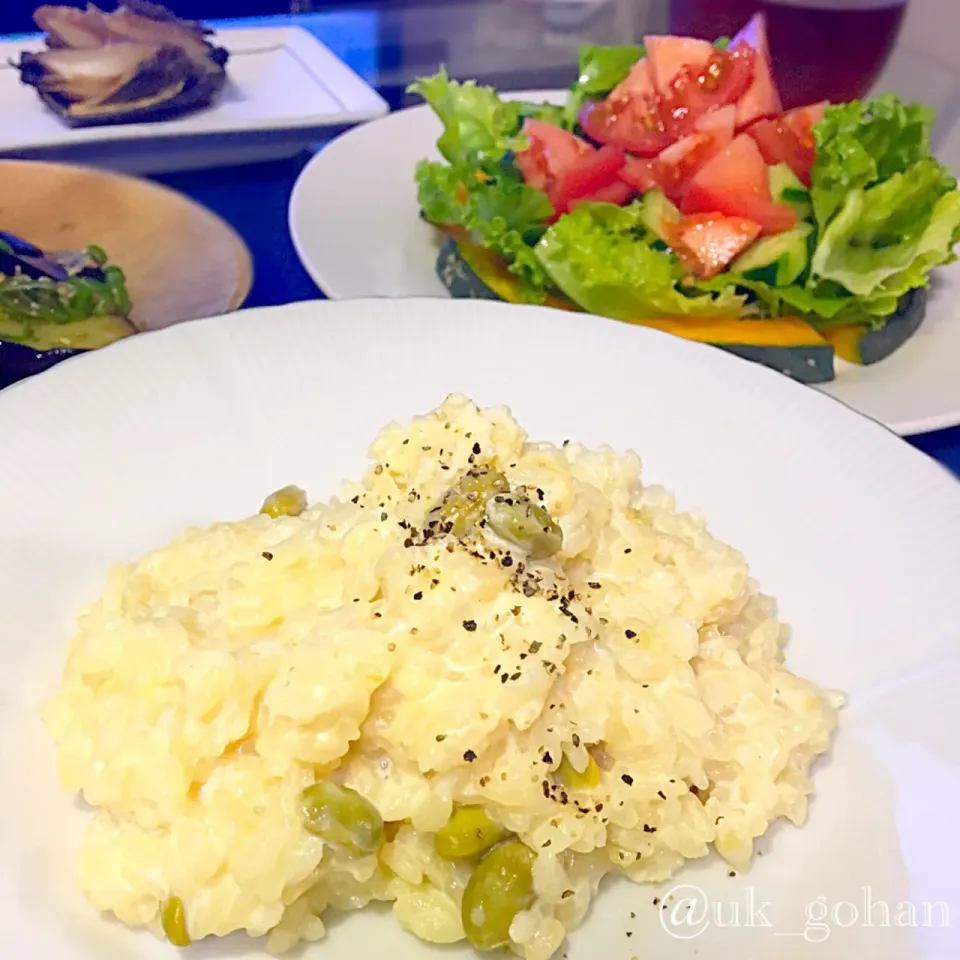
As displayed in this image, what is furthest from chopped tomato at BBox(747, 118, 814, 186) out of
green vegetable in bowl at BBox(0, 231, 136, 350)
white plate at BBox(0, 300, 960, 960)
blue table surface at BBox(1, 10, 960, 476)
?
green vegetable in bowl at BBox(0, 231, 136, 350)

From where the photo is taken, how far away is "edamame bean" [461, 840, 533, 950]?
1213 millimetres

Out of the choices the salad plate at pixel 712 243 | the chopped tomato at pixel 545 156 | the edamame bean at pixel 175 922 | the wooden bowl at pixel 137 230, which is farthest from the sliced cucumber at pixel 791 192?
the edamame bean at pixel 175 922

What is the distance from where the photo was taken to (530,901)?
1.24m

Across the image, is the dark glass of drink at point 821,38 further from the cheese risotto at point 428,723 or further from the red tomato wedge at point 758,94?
the cheese risotto at point 428,723

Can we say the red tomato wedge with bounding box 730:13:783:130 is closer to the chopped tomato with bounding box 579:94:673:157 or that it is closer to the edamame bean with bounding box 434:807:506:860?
the chopped tomato with bounding box 579:94:673:157

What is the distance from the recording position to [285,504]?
1.65 metres

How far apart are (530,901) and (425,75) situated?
386 cm

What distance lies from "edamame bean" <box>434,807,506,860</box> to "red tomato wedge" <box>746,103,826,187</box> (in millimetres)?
2375

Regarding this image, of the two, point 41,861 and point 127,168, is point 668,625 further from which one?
point 127,168

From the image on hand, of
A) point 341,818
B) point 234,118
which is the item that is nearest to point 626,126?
point 234,118

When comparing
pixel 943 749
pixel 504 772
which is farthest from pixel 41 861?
pixel 943 749

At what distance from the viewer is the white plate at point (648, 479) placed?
4.07 ft

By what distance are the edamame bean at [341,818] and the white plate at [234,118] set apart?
2.71 meters

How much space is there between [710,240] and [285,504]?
174cm
